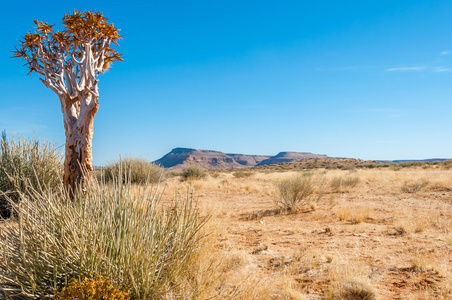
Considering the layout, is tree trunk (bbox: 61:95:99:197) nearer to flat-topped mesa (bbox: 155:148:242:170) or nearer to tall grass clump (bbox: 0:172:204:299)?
tall grass clump (bbox: 0:172:204:299)

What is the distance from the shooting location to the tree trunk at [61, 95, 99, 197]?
16.2 feet

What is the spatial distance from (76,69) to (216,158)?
5475 inches

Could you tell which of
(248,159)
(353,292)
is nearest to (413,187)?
(353,292)

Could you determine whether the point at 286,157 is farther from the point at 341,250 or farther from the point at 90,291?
the point at 90,291

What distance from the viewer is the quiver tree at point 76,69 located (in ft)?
16.4

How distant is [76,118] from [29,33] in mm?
2076

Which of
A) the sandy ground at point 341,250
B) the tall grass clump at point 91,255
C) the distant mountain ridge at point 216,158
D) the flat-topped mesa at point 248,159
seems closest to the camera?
the tall grass clump at point 91,255

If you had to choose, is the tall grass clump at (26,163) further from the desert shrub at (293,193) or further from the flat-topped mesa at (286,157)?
the flat-topped mesa at (286,157)

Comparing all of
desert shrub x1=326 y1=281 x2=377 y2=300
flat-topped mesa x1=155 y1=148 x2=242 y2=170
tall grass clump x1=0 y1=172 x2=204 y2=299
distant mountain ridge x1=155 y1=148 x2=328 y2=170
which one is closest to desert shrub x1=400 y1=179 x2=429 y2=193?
desert shrub x1=326 y1=281 x2=377 y2=300

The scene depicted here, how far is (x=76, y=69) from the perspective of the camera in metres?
5.95

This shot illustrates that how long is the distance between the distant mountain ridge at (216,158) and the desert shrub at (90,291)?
117770 mm

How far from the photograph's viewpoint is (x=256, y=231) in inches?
279

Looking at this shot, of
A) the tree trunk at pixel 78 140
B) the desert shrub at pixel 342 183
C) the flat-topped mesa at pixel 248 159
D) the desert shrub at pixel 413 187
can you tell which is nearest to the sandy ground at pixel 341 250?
the tree trunk at pixel 78 140

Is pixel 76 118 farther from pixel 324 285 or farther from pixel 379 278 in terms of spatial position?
pixel 379 278
